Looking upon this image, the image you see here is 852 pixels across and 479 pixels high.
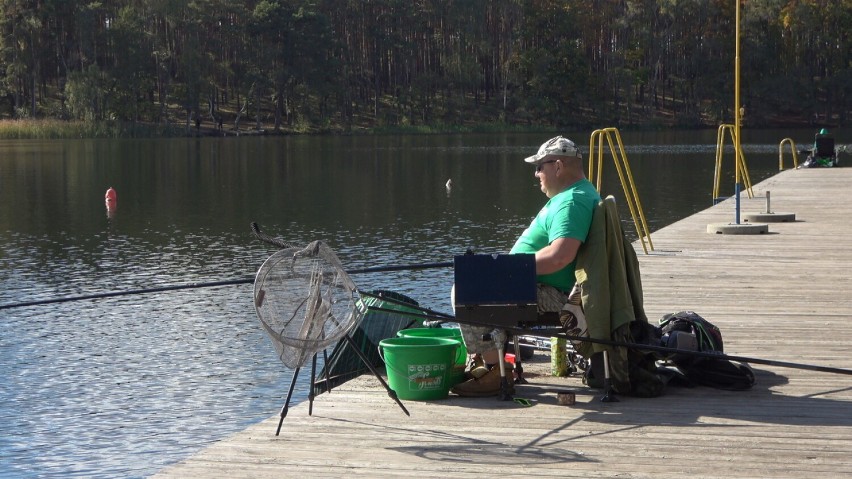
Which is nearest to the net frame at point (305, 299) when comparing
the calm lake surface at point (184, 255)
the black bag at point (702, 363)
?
the black bag at point (702, 363)

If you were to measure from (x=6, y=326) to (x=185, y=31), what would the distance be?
71.0 metres

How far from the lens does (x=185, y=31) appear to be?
80.7 metres

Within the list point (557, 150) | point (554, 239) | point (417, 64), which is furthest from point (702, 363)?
point (417, 64)

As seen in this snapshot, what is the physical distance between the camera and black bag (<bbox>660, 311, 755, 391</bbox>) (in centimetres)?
608

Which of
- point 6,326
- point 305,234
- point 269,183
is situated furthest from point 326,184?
point 6,326

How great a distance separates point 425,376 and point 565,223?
99 cm

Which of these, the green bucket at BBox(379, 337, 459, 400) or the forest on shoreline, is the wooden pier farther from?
the forest on shoreline

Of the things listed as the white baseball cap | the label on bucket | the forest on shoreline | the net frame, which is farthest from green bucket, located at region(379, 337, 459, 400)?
the forest on shoreline

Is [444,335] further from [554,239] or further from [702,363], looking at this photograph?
[702,363]

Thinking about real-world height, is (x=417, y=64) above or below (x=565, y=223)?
above

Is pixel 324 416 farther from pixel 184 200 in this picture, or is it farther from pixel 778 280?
pixel 184 200

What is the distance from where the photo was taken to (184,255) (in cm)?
1848

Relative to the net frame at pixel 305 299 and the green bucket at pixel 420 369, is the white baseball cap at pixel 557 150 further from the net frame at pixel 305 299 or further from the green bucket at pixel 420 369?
the net frame at pixel 305 299

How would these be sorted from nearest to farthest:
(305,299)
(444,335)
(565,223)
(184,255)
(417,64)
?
1. (305,299)
2. (565,223)
3. (444,335)
4. (184,255)
5. (417,64)
